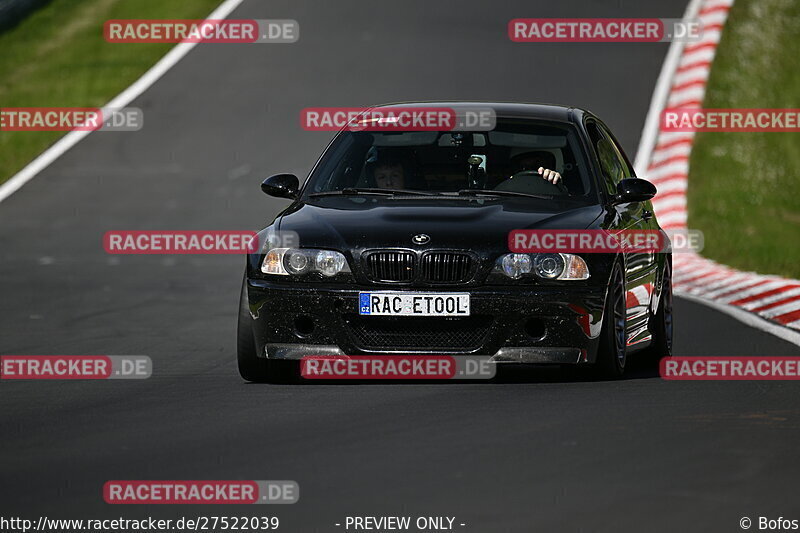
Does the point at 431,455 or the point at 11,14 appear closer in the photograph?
the point at 431,455

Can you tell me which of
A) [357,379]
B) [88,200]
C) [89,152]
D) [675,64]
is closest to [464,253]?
[357,379]

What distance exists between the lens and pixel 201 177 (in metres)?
22.3

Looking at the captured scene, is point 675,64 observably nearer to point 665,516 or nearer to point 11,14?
point 11,14

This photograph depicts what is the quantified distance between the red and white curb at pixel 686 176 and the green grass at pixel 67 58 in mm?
7904

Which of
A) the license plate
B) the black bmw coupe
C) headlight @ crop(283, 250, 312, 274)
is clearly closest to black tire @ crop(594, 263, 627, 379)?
the black bmw coupe

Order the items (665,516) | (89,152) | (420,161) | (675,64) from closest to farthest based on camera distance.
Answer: (665,516)
(420,161)
(89,152)
(675,64)

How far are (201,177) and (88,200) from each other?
1.63 metres

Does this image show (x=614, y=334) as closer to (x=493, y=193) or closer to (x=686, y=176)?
(x=493, y=193)

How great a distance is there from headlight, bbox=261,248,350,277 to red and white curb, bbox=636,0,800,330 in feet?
15.5

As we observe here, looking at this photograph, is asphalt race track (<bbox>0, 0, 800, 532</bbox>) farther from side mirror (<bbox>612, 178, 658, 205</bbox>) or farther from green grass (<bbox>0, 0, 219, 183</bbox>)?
green grass (<bbox>0, 0, 219, 183</bbox>)

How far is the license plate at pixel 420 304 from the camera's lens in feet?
31.7

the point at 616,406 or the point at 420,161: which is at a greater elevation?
the point at 420,161

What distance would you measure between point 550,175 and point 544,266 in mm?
1274

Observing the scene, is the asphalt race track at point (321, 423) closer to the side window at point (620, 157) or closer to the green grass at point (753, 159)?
the side window at point (620, 157)
